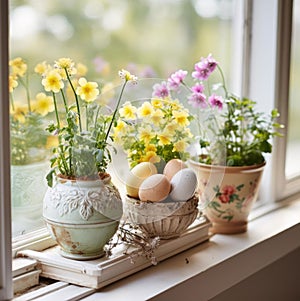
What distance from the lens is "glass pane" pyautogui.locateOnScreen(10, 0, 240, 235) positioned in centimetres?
149

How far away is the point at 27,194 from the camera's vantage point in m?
1.48

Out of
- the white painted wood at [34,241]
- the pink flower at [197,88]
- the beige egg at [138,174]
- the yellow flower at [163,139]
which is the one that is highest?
the pink flower at [197,88]

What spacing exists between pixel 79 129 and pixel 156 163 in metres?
0.19

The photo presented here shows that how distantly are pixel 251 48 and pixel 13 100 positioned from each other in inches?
35.2

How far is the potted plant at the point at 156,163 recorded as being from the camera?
1.48 meters

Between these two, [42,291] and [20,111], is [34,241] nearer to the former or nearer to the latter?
[42,291]

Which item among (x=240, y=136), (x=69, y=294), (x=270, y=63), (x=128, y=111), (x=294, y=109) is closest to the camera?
(x=69, y=294)

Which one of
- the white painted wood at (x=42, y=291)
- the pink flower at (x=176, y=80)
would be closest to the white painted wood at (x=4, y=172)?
the white painted wood at (x=42, y=291)

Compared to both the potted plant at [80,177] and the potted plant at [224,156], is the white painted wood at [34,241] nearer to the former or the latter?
the potted plant at [80,177]

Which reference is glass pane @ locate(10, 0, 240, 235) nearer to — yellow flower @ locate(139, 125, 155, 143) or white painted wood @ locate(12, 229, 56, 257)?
white painted wood @ locate(12, 229, 56, 257)

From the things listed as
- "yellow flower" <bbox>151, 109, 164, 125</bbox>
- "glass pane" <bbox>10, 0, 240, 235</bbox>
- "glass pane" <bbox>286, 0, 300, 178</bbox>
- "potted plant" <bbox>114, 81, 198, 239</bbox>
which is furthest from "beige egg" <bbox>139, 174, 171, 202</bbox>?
"glass pane" <bbox>286, 0, 300, 178</bbox>

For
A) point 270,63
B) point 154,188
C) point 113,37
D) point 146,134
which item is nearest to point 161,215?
point 154,188

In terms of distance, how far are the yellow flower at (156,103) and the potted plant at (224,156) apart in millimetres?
124

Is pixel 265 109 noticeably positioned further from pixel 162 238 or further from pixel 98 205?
pixel 98 205
